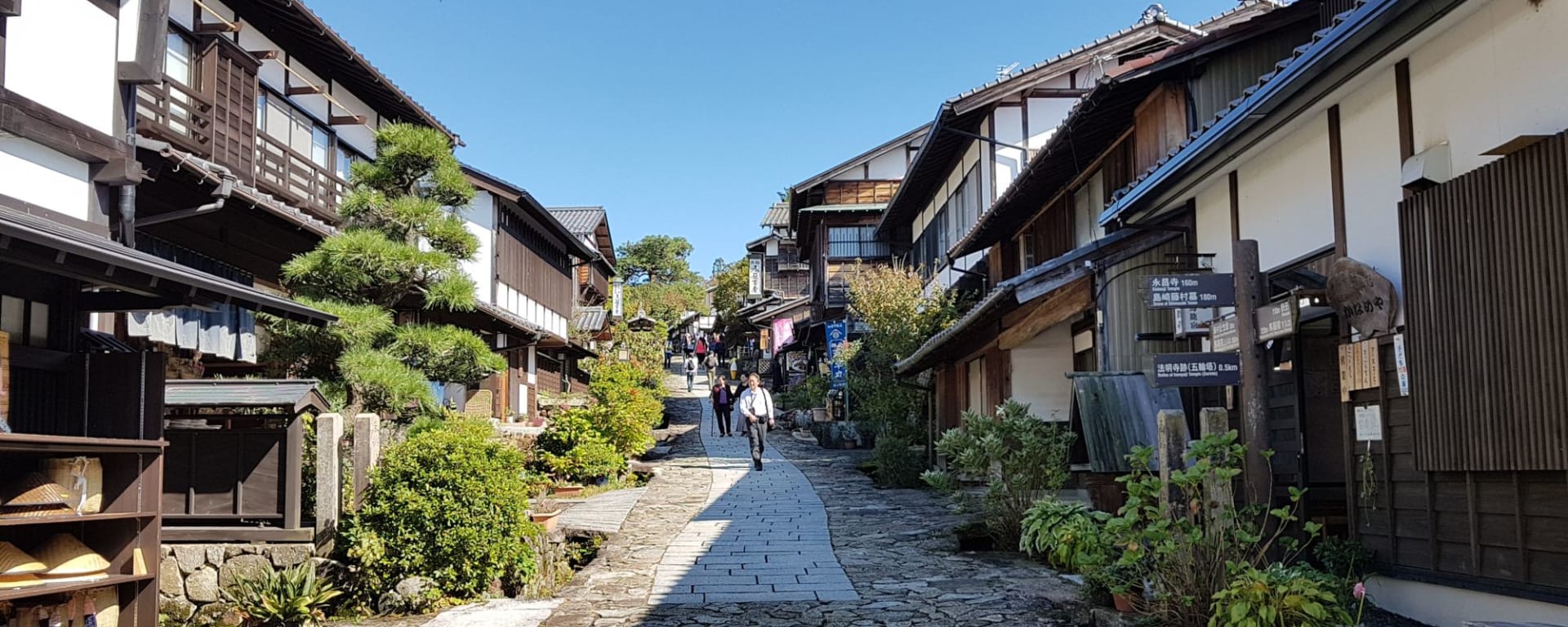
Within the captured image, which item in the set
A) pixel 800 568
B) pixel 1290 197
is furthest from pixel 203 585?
pixel 1290 197

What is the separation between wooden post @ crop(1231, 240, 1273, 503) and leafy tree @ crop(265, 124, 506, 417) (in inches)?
349

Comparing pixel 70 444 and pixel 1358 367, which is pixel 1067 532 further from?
pixel 70 444

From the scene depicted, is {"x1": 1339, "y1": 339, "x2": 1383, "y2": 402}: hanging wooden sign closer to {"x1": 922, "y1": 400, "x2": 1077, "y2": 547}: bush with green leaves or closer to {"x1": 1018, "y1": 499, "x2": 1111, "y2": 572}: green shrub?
{"x1": 1018, "y1": 499, "x2": 1111, "y2": 572}: green shrub

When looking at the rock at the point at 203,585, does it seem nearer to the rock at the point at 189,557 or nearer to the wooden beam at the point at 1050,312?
the rock at the point at 189,557

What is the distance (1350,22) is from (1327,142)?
1.99 metres

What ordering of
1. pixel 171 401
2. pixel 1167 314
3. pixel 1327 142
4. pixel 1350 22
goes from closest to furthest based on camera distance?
pixel 1350 22
pixel 1327 142
pixel 171 401
pixel 1167 314

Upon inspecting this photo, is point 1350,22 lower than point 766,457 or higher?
higher

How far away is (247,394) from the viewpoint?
33.8ft

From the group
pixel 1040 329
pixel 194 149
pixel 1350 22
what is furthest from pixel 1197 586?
pixel 194 149

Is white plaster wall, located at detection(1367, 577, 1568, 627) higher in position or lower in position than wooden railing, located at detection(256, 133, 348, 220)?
lower

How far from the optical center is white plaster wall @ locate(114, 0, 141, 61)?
30.4 feet

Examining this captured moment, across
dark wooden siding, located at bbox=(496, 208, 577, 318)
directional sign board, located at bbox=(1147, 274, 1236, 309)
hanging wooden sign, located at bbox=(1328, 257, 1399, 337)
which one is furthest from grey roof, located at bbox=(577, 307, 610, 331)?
hanging wooden sign, located at bbox=(1328, 257, 1399, 337)

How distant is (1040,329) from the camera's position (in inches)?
535

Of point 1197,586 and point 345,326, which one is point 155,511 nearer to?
point 345,326
